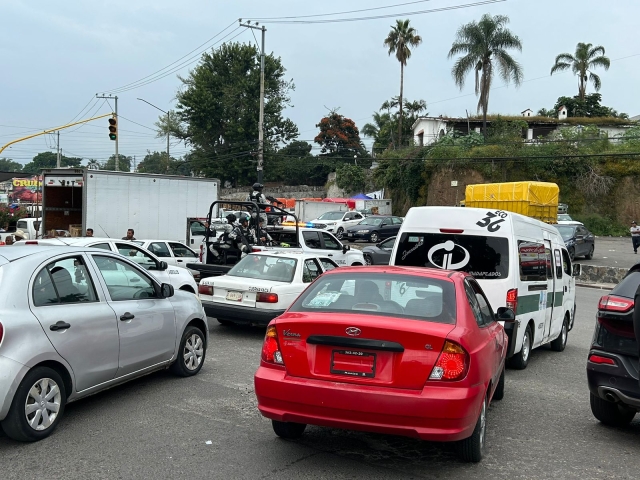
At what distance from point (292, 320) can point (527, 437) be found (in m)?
2.59

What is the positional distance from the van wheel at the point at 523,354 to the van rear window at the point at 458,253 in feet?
3.74

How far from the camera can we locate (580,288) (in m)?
23.0

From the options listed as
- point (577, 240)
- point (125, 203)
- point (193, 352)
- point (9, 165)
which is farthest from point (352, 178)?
point (9, 165)

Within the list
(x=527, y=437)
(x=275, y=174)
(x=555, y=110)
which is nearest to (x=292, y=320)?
(x=527, y=437)

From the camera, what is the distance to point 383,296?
5203 millimetres

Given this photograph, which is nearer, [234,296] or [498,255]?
[498,255]

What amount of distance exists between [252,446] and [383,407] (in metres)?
1.42

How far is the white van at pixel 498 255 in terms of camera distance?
8211 mm

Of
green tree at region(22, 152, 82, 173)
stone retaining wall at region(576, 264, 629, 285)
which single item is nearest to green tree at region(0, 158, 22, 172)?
green tree at region(22, 152, 82, 173)

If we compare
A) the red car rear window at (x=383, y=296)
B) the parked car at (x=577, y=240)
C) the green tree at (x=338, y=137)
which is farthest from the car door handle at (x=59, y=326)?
the green tree at (x=338, y=137)

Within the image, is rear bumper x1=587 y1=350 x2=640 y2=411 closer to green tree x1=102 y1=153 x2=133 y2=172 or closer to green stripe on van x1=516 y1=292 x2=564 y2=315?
green stripe on van x1=516 y1=292 x2=564 y2=315

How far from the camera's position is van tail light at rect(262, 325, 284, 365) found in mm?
4840

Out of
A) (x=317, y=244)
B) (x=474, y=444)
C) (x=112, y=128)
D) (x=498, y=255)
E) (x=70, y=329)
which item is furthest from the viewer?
(x=112, y=128)

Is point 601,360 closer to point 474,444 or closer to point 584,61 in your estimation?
point 474,444
